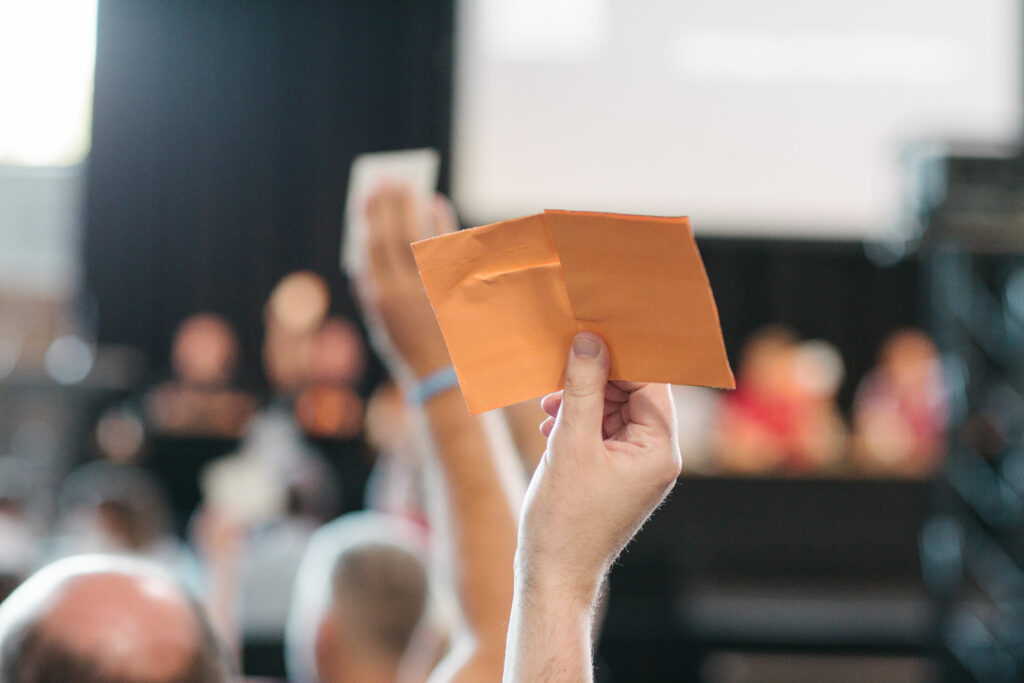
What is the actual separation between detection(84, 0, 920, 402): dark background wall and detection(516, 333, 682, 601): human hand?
15.3ft

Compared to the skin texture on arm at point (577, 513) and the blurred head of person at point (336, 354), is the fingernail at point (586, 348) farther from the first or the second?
the blurred head of person at point (336, 354)

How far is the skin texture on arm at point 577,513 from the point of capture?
53 cm

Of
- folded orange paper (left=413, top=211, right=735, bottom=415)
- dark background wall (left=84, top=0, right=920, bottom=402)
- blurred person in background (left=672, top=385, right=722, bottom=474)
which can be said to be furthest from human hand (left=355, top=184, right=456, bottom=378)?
dark background wall (left=84, top=0, right=920, bottom=402)

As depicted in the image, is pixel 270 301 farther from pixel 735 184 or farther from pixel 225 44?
pixel 735 184

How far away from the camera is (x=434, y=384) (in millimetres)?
768

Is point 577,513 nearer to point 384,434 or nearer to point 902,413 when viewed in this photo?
point 384,434

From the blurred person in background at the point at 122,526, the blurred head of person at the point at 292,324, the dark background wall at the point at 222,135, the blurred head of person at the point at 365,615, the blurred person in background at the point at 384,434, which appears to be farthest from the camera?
the dark background wall at the point at 222,135

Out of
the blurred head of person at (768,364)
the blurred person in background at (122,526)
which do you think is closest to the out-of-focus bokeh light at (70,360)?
the blurred person in background at (122,526)

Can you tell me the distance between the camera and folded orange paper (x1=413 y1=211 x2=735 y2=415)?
50 cm

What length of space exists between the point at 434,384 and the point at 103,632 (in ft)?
0.94

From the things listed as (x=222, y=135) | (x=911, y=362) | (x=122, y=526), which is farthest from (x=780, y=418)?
(x=222, y=135)

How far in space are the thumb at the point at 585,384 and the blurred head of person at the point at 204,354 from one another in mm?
4480

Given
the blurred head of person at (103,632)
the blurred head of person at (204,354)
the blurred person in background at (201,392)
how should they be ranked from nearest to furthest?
the blurred head of person at (103,632) → the blurred person in background at (201,392) → the blurred head of person at (204,354)

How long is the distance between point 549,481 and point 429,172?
1.17ft
